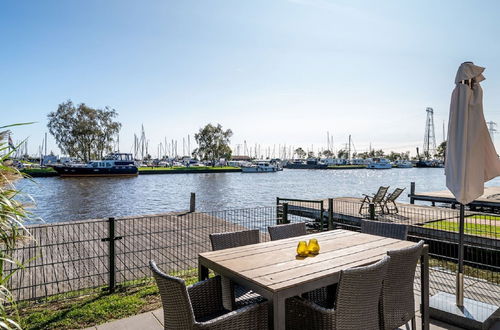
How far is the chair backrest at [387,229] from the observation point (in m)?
3.32

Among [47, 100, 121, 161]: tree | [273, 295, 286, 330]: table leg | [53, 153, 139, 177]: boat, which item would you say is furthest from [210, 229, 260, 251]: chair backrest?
[47, 100, 121, 161]: tree

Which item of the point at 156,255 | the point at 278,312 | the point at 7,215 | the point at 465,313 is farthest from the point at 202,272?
the point at 156,255

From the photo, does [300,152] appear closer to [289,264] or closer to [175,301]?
[289,264]

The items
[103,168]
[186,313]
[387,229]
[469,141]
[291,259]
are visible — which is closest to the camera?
[186,313]

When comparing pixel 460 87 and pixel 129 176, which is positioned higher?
pixel 460 87

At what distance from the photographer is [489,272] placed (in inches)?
217

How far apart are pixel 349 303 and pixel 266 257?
2.32 feet

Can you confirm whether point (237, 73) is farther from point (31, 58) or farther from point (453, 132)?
point (453, 132)

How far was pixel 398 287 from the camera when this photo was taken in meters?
2.32

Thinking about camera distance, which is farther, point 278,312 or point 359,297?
point 359,297

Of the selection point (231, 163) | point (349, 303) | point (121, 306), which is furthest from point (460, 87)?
point (231, 163)

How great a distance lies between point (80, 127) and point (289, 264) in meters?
50.2

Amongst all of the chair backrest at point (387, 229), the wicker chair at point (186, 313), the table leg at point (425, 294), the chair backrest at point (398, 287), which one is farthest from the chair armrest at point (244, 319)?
the chair backrest at point (387, 229)

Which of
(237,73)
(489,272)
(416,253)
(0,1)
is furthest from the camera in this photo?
(237,73)
